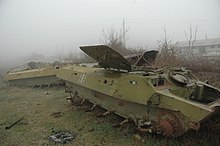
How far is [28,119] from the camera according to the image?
6.90 metres

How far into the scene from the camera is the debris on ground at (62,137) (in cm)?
529

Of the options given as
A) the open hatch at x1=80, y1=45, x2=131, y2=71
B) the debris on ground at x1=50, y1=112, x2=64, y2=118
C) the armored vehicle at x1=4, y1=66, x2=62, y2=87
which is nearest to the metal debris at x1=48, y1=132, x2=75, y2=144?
the debris on ground at x1=50, y1=112, x2=64, y2=118

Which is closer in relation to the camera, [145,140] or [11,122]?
[145,140]

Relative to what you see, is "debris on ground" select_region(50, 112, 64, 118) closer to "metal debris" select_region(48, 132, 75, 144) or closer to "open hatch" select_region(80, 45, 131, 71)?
"metal debris" select_region(48, 132, 75, 144)

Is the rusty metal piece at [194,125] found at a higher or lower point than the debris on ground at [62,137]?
higher

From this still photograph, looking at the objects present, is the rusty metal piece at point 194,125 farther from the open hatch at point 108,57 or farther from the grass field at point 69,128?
the open hatch at point 108,57

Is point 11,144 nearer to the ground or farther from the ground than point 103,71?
nearer to the ground

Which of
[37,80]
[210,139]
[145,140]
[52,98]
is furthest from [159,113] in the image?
[37,80]

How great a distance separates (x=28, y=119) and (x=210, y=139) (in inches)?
173

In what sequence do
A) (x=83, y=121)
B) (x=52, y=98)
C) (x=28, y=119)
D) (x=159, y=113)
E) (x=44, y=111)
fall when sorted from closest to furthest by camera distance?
1. (x=159, y=113)
2. (x=83, y=121)
3. (x=28, y=119)
4. (x=44, y=111)
5. (x=52, y=98)

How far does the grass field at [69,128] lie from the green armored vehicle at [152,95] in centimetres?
31

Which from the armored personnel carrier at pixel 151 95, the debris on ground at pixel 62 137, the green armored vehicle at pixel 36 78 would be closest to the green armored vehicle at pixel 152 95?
the armored personnel carrier at pixel 151 95

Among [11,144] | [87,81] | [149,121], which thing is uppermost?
[87,81]

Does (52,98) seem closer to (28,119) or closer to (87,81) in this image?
(28,119)
